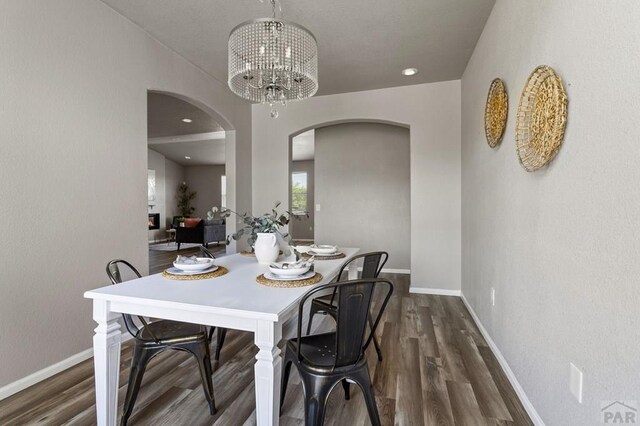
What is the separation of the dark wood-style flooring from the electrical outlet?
0.50 m

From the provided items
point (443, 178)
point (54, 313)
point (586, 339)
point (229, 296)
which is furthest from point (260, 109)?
point (586, 339)

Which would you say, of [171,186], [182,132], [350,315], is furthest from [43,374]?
[171,186]

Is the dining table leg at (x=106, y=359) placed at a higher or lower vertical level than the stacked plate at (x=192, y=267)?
lower

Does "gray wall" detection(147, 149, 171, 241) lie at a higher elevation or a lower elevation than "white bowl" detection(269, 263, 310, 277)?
higher

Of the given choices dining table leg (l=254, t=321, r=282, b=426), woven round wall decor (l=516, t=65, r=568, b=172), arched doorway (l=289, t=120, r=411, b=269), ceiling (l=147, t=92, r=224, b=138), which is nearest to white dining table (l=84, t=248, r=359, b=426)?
dining table leg (l=254, t=321, r=282, b=426)

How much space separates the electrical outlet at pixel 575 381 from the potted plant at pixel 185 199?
1166 cm

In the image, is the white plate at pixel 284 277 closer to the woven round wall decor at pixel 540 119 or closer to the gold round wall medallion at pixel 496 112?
the woven round wall decor at pixel 540 119

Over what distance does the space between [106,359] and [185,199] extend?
35.6 ft

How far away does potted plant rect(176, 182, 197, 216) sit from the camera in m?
11.5

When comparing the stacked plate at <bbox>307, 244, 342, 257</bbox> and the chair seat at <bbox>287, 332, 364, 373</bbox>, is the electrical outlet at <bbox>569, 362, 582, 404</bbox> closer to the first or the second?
the chair seat at <bbox>287, 332, 364, 373</bbox>

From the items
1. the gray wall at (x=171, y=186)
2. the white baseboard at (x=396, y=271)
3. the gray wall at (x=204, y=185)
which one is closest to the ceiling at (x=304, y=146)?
the gray wall at (x=204, y=185)

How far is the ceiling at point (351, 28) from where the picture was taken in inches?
98.3

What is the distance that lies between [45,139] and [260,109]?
2.96 metres

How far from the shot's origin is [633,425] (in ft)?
3.04
